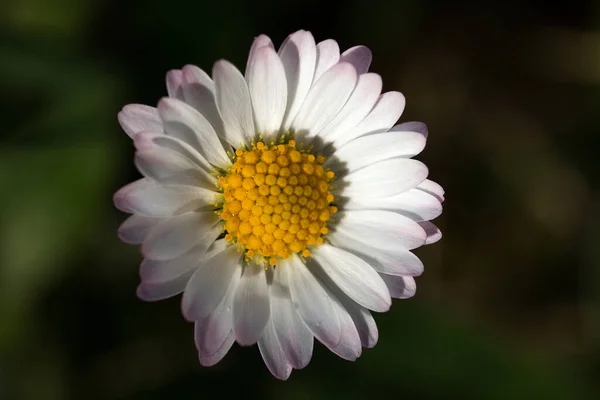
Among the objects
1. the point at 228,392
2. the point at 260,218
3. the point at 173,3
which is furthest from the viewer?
the point at 173,3

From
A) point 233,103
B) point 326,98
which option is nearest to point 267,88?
point 233,103

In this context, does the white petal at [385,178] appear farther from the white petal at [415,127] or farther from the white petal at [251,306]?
the white petal at [251,306]

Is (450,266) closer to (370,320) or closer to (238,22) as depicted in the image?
(370,320)

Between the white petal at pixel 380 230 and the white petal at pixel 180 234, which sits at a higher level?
the white petal at pixel 380 230

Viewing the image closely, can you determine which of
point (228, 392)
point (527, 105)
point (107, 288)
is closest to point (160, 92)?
point (107, 288)

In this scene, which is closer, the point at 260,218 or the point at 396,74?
the point at 260,218

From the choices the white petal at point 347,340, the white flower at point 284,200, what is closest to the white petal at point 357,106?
the white flower at point 284,200
